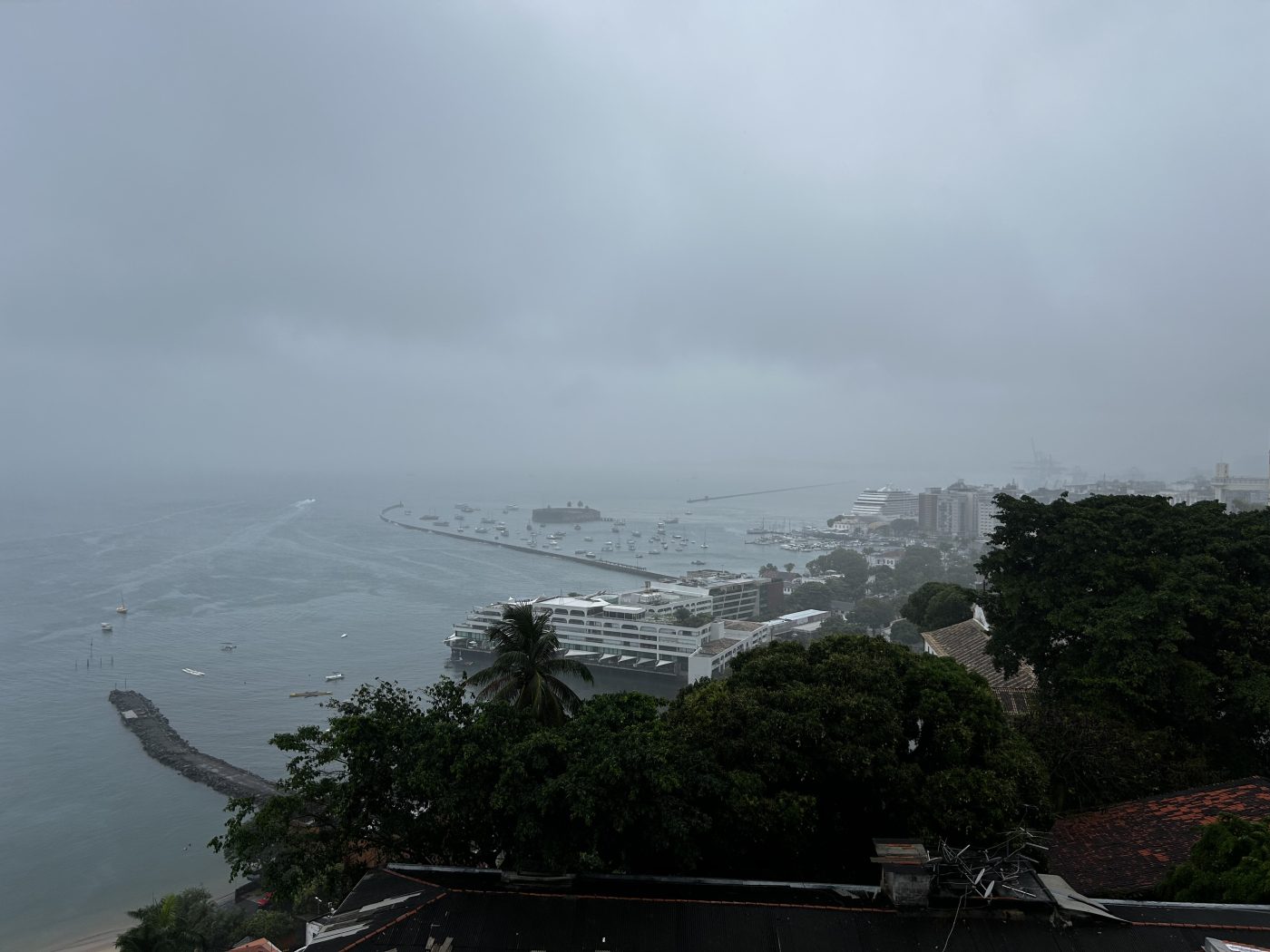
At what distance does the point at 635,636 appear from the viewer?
2847 centimetres

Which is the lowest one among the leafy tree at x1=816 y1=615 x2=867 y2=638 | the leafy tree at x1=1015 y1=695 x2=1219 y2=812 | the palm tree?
the leafy tree at x1=816 y1=615 x2=867 y2=638

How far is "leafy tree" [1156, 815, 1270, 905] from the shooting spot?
4.71 metres

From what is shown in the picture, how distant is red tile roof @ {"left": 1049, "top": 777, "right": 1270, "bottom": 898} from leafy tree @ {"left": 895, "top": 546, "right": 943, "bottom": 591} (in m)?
39.2

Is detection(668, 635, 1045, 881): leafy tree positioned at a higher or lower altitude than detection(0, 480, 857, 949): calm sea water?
higher

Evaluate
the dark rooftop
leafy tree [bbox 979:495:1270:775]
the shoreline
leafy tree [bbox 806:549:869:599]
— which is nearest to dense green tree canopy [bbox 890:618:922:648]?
leafy tree [bbox 806:549:869:599]

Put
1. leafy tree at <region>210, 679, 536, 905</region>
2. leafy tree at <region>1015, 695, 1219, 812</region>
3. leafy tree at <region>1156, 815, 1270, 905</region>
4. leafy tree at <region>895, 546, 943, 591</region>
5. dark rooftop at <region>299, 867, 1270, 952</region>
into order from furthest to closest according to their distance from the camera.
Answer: leafy tree at <region>895, 546, 943, 591</region>
leafy tree at <region>1015, 695, 1219, 812</region>
leafy tree at <region>210, 679, 536, 905</region>
leafy tree at <region>1156, 815, 1270, 905</region>
dark rooftop at <region>299, 867, 1270, 952</region>

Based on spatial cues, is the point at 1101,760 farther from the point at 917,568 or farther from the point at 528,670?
the point at 917,568

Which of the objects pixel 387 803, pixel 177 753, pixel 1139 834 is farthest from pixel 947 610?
pixel 177 753

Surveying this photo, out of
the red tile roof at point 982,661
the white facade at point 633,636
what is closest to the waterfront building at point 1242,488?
the white facade at point 633,636

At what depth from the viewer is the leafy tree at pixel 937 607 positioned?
2188cm

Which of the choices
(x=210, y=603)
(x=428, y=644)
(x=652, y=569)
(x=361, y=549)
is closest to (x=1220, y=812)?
(x=428, y=644)

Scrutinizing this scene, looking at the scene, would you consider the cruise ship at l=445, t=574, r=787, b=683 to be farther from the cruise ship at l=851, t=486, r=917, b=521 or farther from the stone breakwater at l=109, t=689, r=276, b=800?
the cruise ship at l=851, t=486, r=917, b=521

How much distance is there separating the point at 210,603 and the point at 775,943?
36.5 metres

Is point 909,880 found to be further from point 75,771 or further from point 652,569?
point 652,569
